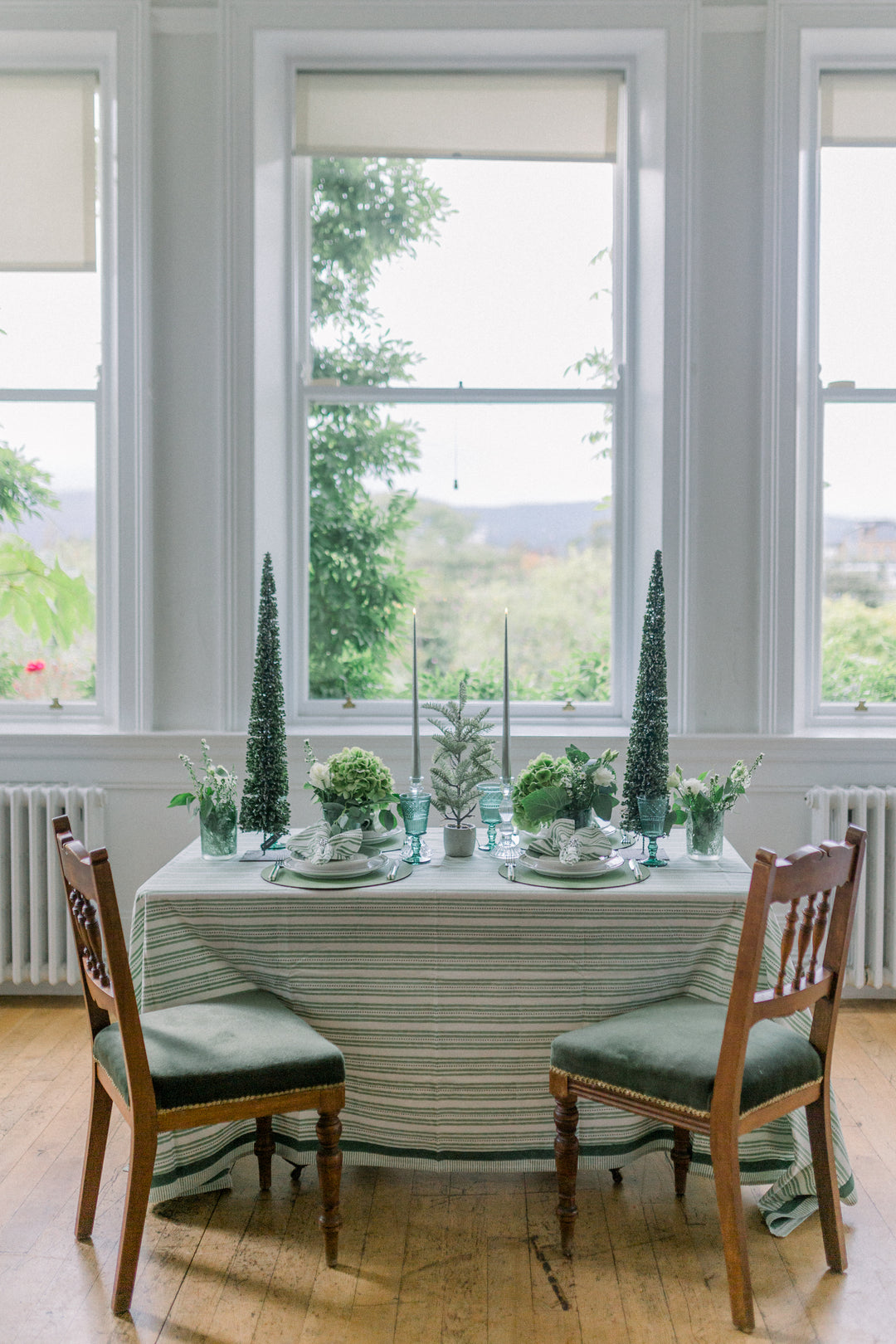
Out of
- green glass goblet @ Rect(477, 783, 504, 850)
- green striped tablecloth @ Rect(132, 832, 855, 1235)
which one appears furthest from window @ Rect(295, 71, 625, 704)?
green striped tablecloth @ Rect(132, 832, 855, 1235)

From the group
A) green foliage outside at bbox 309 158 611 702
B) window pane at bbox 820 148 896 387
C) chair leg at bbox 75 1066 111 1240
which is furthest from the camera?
green foliage outside at bbox 309 158 611 702

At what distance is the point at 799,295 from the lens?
335 centimetres

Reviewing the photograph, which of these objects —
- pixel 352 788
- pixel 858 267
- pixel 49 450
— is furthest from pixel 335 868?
pixel 858 267

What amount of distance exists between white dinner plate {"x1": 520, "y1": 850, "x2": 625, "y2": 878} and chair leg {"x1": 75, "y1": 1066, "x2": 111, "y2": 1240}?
3.15 feet

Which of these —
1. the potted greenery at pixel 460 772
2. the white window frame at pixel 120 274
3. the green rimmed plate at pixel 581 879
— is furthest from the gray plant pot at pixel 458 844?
the white window frame at pixel 120 274

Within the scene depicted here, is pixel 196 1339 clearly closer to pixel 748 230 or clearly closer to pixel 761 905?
pixel 761 905

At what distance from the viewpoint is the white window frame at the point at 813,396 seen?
10.8 feet

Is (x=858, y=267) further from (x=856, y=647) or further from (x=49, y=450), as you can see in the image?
(x=49, y=450)

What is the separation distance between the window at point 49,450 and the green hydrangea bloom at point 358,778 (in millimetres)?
1489

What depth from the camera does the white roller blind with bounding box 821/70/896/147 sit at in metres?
3.33

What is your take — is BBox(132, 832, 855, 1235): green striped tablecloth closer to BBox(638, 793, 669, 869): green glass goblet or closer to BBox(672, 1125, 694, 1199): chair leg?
BBox(672, 1125, 694, 1199): chair leg

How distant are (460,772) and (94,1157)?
106 centimetres

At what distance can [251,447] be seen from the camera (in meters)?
3.23

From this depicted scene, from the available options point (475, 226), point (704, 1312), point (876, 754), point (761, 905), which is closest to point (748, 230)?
point (475, 226)
